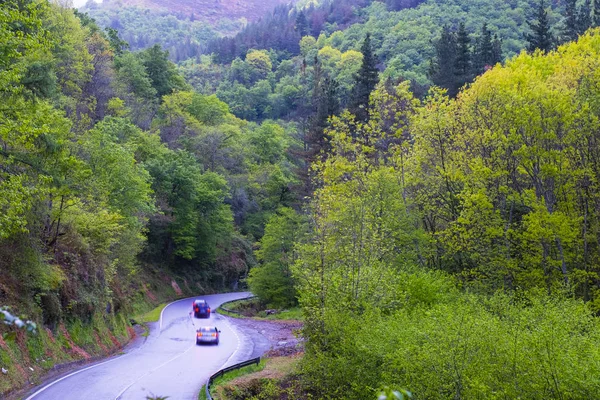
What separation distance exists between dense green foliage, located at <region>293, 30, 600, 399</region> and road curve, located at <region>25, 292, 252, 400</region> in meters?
5.56

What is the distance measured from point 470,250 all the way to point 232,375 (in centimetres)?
1242

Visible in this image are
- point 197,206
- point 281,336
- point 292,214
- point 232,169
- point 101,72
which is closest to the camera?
point 281,336

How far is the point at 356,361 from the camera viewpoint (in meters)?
16.9

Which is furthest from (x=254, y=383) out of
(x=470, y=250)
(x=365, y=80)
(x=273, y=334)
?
(x=365, y=80)

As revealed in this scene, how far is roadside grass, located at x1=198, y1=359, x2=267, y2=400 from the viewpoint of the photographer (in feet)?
62.7

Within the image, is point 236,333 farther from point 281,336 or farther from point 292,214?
point 292,214

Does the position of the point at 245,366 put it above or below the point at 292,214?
below

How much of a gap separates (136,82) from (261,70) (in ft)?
199

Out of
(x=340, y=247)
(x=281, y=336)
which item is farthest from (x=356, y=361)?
(x=281, y=336)

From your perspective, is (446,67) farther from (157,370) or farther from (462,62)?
(157,370)

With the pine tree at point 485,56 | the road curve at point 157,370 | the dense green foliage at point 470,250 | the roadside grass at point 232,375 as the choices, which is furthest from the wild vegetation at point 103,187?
the pine tree at point 485,56

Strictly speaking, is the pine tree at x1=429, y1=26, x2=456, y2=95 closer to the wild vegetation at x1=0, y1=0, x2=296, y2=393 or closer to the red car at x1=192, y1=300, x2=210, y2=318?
the wild vegetation at x1=0, y1=0, x2=296, y2=393

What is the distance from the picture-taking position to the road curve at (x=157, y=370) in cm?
1808

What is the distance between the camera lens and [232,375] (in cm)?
2186
